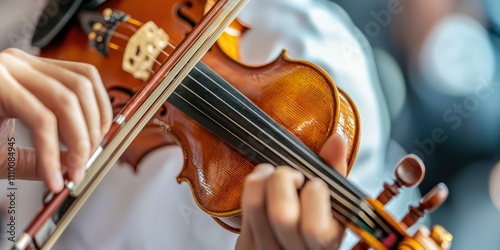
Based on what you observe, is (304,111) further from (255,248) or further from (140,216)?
(140,216)

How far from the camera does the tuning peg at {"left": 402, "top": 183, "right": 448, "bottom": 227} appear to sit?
41 cm

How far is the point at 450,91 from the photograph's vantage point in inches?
31.3

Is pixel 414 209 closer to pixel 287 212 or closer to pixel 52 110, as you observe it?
pixel 287 212

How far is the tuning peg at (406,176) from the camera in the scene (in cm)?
42

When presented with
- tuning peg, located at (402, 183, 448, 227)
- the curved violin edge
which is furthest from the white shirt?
tuning peg, located at (402, 183, 448, 227)

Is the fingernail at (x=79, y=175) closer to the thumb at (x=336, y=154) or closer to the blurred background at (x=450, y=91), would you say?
the thumb at (x=336, y=154)

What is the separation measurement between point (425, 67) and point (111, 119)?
63 centimetres

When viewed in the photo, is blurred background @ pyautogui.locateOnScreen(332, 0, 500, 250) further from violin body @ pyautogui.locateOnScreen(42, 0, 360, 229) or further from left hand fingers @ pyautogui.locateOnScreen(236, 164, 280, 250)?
left hand fingers @ pyautogui.locateOnScreen(236, 164, 280, 250)

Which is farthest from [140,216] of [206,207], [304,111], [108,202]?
[304,111]

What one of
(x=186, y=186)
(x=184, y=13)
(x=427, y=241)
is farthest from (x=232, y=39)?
(x=427, y=241)

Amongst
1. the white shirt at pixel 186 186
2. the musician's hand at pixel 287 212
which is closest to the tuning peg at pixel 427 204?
the musician's hand at pixel 287 212

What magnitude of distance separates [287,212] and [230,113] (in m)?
0.16

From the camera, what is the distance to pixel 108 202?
654mm

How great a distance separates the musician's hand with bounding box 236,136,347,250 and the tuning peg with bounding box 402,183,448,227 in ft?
0.35
